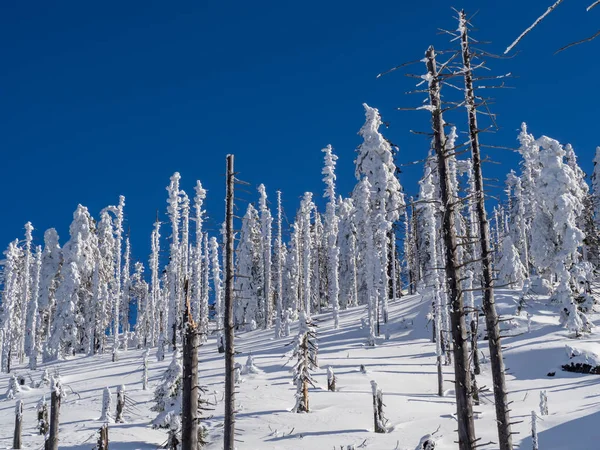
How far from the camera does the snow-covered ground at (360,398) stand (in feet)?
62.3

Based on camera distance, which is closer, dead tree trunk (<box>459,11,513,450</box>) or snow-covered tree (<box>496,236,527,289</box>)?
dead tree trunk (<box>459,11,513,450</box>)

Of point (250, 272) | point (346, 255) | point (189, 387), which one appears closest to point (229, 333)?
point (189, 387)

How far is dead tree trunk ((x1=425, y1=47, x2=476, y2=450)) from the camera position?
859 cm

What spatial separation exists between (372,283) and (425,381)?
11421 millimetres

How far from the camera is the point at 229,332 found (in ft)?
48.5

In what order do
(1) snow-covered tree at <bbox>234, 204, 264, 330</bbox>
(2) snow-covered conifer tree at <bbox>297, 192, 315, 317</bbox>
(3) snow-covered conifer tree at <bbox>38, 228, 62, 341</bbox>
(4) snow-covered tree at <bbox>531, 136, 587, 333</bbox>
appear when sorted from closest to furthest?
1. (4) snow-covered tree at <bbox>531, 136, 587, 333</bbox>
2. (2) snow-covered conifer tree at <bbox>297, 192, 315, 317</bbox>
3. (3) snow-covered conifer tree at <bbox>38, 228, 62, 341</bbox>
4. (1) snow-covered tree at <bbox>234, 204, 264, 330</bbox>

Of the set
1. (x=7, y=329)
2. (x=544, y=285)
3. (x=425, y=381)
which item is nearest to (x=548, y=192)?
(x=544, y=285)

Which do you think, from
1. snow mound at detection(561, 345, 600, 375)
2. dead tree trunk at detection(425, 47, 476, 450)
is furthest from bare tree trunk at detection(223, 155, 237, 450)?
snow mound at detection(561, 345, 600, 375)

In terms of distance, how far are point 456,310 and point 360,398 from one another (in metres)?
16.9

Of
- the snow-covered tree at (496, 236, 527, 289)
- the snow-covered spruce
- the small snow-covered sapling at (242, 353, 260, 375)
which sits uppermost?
the snow-covered tree at (496, 236, 527, 289)

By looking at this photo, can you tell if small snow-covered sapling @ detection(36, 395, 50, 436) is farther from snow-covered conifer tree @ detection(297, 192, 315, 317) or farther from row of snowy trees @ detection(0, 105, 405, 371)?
snow-covered conifer tree @ detection(297, 192, 315, 317)

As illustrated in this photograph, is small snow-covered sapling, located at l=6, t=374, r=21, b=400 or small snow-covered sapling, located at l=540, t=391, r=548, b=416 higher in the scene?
small snow-covered sapling, located at l=6, t=374, r=21, b=400

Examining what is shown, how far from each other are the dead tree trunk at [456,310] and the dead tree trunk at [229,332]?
7.18m

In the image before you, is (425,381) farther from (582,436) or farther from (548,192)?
(548,192)
